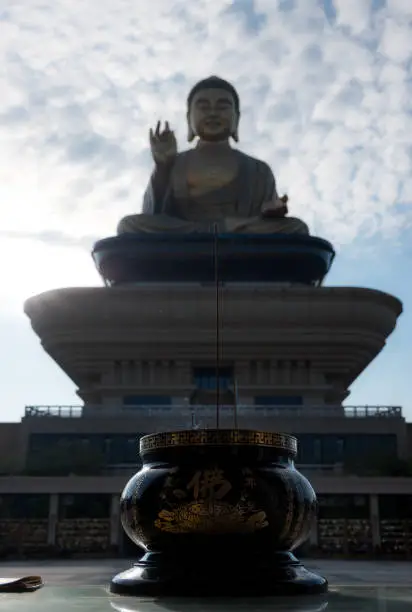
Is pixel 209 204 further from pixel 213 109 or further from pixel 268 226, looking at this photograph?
pixel 213 109

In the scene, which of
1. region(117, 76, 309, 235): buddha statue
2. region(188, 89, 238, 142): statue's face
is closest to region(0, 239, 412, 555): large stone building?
region(117, 76, 309, 235): buddha statue

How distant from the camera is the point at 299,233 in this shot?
31.9 m

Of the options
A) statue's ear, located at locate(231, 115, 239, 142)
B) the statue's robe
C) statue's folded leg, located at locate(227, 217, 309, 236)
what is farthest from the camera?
statue's ear, located at locate(231, 115, 239, 142)

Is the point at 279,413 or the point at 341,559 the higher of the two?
the point at 279,413

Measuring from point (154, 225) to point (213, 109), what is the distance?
5606mm

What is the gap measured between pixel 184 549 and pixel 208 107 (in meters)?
30.9

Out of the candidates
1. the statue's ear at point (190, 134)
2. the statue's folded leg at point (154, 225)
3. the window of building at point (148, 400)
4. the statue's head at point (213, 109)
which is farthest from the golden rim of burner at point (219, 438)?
the statue's ear at point (190, 134)

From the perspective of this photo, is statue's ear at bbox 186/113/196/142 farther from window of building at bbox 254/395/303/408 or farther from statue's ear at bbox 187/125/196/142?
window of building at bbox 254/395/303/408

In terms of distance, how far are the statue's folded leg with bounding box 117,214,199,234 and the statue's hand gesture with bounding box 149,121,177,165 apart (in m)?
2.35

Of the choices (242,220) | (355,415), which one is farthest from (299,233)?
(355,415)

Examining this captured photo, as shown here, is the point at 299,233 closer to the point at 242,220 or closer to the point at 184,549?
the point at 242,220

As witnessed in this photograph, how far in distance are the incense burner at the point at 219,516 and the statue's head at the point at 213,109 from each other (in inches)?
1193

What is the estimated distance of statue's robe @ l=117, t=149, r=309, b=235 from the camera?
1264 inches

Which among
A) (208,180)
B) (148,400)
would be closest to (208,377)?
(148,400)
